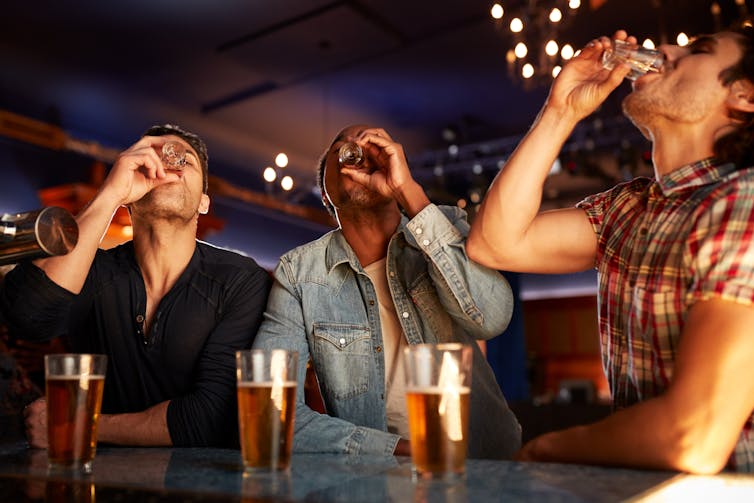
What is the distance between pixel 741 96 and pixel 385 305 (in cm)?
92

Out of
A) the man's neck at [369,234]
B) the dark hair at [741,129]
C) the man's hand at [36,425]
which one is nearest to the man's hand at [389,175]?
the man's neck at [369,234]

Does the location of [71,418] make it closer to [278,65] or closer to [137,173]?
[137,173]

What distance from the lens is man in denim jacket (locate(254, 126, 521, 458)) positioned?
59.4 inches

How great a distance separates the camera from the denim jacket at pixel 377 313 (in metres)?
1.50

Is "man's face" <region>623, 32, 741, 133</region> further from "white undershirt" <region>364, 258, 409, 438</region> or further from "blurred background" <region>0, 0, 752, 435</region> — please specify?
"blurred background" <region>0, 0, 752, 435</region>

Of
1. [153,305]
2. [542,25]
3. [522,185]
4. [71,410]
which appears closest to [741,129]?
[522,185]

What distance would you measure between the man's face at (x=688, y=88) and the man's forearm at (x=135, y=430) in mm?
1146

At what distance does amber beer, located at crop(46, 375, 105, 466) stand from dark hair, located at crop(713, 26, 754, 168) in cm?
114

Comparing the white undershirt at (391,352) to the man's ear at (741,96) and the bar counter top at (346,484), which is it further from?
the man's ear at (741,96)

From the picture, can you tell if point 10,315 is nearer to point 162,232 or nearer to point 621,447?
point 162,232

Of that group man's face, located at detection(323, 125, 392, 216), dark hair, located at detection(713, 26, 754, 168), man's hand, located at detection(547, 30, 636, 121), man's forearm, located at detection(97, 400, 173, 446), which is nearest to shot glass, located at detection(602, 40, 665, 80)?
A: man's hand, located at detection(547, 30, 636, 121)

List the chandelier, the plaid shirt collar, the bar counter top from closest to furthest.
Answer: the bar counter top
the plaid shirt collar
the chandelier

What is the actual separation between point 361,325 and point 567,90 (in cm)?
71

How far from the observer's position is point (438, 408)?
0.84m
